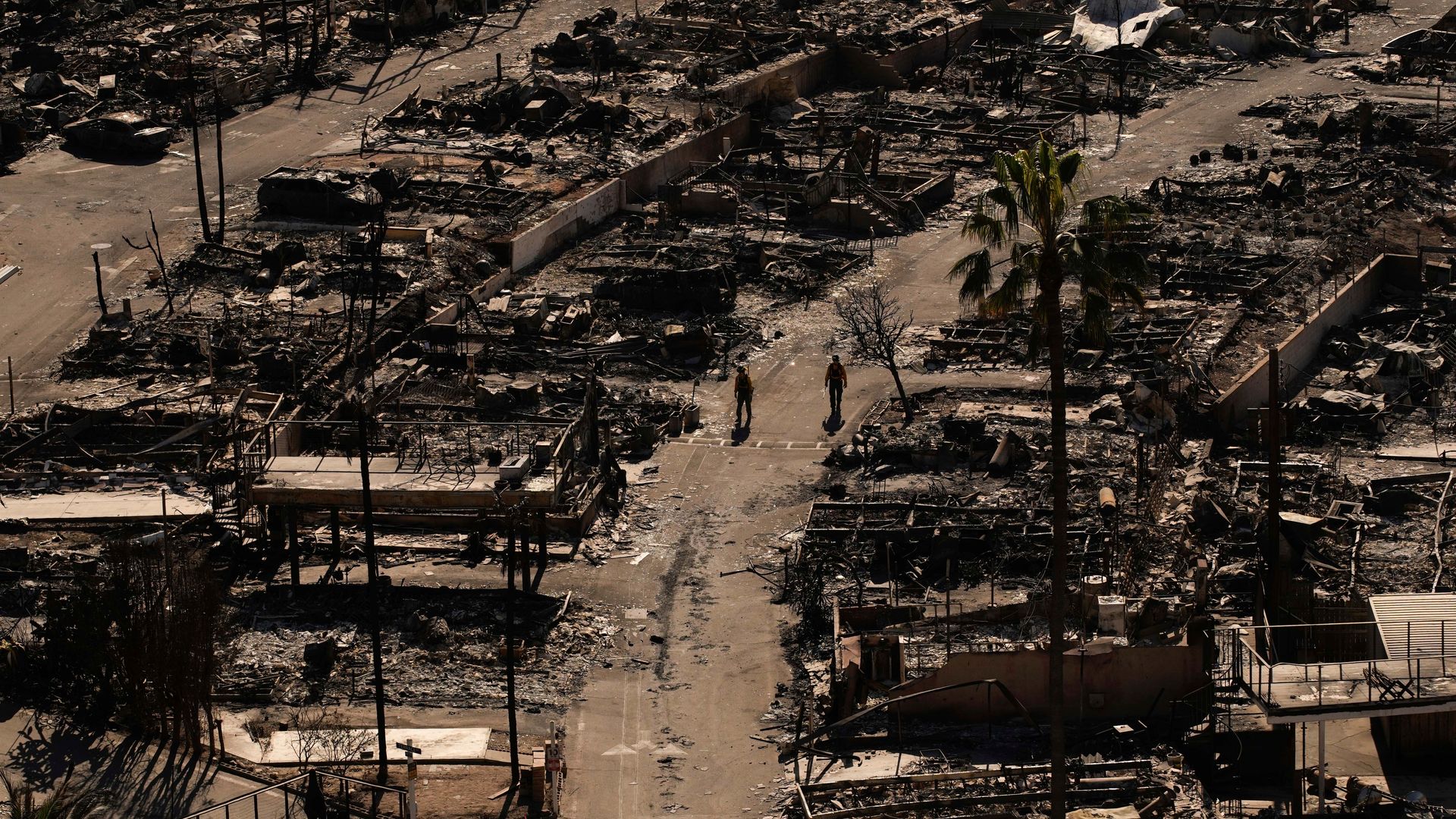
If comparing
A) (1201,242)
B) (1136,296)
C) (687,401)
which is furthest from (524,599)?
(1201,242)

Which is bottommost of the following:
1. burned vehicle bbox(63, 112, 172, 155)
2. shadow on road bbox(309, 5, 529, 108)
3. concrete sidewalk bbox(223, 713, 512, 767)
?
concrete sidewalk bbox(223, 713, 512, 767)

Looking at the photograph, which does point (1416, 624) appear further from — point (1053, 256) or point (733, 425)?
point (733, 425)

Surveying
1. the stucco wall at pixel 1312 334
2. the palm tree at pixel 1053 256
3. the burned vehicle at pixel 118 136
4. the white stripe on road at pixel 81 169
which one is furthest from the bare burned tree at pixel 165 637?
the burned vehicle at pixel 118 136

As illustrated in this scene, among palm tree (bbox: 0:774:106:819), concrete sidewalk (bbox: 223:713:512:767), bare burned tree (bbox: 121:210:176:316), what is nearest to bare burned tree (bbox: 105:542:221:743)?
concrete sidewalk (bbox: 223:713:512:767)

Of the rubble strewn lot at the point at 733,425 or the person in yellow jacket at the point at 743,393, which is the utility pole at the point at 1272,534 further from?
the person in yellow jacket at the point at 743,393

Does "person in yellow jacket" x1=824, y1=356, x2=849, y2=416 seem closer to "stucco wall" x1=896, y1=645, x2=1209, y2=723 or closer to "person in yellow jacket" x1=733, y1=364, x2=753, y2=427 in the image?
"person in yellow jacket" x1=733, y1=364, x2=753, y2=427

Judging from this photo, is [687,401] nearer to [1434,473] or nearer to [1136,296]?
[1434,473]
